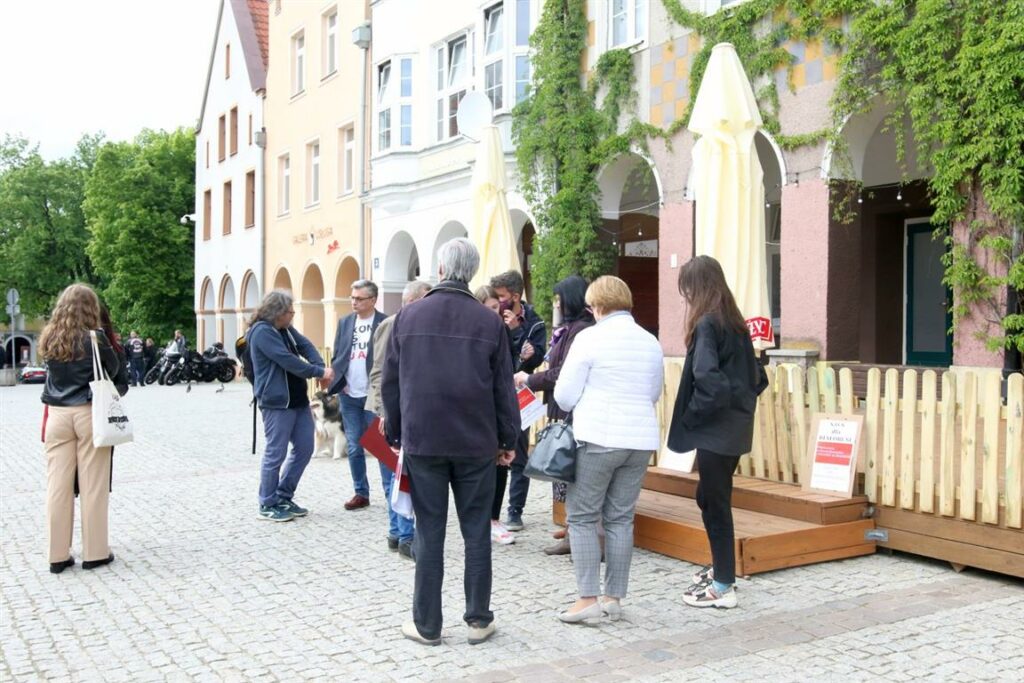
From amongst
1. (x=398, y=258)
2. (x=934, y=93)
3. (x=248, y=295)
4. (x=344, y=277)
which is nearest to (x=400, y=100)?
(x=398, y=258)

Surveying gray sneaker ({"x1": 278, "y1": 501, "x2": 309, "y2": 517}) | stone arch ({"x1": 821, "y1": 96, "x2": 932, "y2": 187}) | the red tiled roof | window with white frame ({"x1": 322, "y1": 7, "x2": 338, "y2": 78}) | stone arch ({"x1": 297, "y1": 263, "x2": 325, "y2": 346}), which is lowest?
gray sneaker ({"x1": 278, "y1": 501, "x2": 309, "y2": 517})

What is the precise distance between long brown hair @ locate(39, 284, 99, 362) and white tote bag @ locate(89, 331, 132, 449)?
8cm

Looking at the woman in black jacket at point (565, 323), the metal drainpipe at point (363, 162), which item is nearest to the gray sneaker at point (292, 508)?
the woman in black jacket at point (565, 323)

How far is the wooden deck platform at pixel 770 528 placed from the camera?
613 centimetres

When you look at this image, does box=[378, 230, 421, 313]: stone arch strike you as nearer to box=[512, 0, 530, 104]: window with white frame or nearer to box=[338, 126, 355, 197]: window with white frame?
box=[338, 126, 355, 197]: window with white frame

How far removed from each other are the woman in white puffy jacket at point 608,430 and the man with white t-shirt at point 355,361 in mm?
3253

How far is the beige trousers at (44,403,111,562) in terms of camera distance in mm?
6566

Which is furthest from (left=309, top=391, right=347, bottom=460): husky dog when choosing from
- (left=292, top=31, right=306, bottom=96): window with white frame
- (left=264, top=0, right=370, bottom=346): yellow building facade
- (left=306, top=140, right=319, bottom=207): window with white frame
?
(left=292, top=31, right=306, bottom=96): window with white frame

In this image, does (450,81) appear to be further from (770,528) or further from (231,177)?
(770,528)

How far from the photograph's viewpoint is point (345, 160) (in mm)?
25141

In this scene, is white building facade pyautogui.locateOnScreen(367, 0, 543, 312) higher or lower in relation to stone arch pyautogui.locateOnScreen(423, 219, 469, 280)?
higher

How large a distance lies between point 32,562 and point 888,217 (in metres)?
13.1

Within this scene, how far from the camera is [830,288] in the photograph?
1220 centimetres

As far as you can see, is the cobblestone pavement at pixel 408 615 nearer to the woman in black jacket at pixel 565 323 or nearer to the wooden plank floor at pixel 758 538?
the wooden plank floor at pixel 758 538
